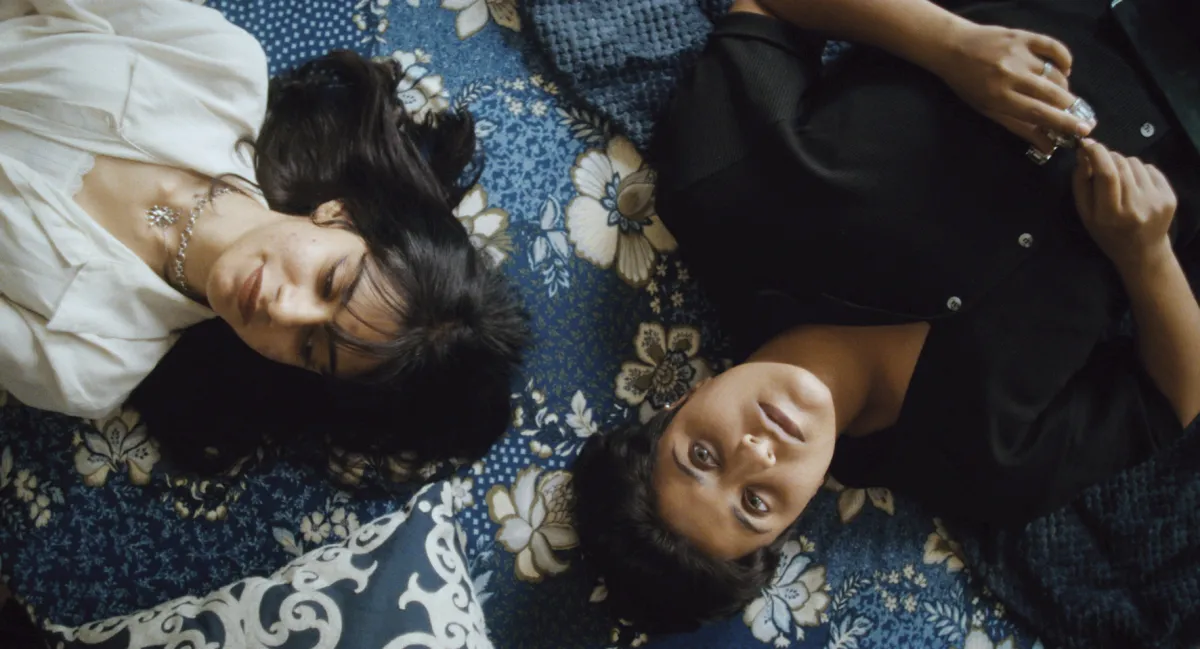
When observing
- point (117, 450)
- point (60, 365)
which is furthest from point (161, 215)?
point (117, 450)

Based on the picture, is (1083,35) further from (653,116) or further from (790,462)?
(790,462)

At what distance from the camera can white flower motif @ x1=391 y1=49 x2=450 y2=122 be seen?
1.29 meters

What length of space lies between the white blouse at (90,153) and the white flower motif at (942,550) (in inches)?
46.4

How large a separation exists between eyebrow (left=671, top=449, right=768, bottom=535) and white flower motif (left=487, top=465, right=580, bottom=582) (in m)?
0.25

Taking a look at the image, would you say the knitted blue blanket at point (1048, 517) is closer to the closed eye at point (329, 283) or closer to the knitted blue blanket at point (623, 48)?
the knitted blue blanket at point (623, 48)

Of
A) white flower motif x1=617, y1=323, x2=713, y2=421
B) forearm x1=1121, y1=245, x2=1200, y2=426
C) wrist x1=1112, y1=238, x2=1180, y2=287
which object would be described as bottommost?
white flower motif x1=617, y1=323, x2=713, y2=421

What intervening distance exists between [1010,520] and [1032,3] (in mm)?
751

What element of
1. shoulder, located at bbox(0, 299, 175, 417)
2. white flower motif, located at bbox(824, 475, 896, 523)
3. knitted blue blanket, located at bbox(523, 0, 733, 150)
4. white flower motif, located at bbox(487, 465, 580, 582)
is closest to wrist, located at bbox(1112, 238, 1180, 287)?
white flower motif, located at bbox(824, 475, 896, 523)

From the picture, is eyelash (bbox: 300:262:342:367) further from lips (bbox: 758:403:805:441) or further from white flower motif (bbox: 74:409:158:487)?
lips (bbox: 758:403:805:441)

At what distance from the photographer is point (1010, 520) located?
118 centimetres

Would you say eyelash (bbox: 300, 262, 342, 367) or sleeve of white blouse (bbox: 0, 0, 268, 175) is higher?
sleeve of white blouse (bbox: 0, 0, 268, 175)

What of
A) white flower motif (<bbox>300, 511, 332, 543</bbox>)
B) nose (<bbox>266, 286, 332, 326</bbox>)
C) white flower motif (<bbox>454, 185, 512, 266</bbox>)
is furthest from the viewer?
white flower motif (<bbox>454, 185, 512, 266</bbox>)

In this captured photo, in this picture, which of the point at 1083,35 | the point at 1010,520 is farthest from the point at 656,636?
the point at 1083,35

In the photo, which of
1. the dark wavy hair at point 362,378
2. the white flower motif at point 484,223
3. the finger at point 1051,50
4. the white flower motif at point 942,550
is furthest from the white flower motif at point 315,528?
the finger at point 1051,50
